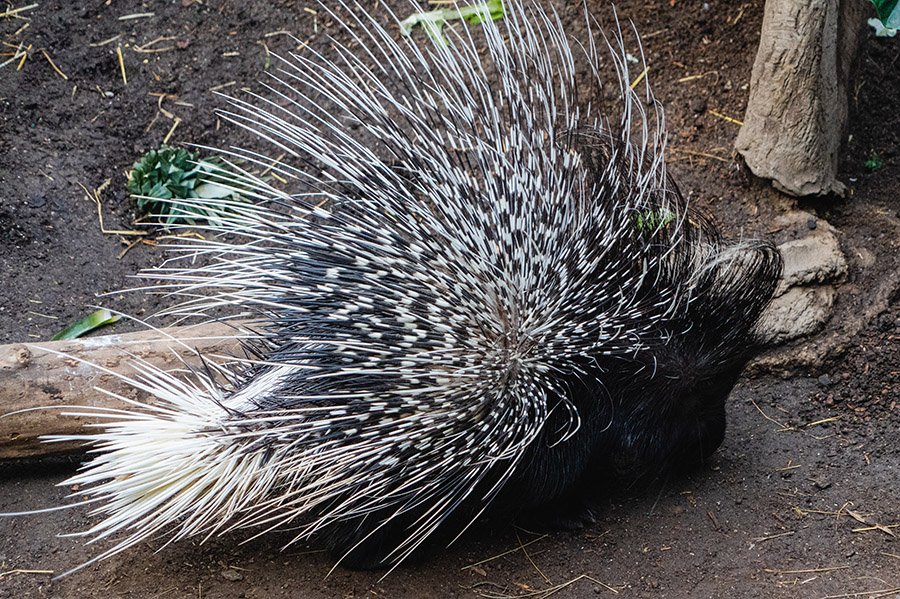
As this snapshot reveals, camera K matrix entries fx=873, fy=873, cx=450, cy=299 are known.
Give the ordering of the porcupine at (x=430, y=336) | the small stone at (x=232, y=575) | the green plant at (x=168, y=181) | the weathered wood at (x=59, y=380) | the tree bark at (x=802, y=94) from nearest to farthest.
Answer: the porcupine at (x=430, y=336), the small stone at (x=232, y=575), the weathered wood at (x=59, y=380), the tree bark at (x=802, y=94), the green plant at (x=168, y=181)

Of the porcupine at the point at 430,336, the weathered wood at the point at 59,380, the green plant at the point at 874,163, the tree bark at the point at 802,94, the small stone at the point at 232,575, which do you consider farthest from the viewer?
the green plant at the point at 874,163

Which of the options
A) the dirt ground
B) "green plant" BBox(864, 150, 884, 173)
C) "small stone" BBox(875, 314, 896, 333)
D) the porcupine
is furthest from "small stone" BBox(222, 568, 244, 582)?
"green plant" BBox(864, 150, 884, 173)

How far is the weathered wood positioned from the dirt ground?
227mm

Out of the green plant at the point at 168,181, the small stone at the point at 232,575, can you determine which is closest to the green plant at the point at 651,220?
the small stone at the point at 232,575

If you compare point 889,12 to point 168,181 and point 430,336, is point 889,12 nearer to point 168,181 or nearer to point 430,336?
point 430,336

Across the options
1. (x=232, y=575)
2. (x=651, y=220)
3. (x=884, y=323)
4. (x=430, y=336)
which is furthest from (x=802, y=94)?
(x=232, y=575)

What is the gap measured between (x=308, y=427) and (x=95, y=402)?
89 cm

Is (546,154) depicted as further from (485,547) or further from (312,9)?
(312,9)

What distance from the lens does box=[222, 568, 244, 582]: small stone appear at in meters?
2.53

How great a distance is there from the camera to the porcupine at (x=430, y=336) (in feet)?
7.39

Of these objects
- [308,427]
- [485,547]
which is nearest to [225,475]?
[308,427]

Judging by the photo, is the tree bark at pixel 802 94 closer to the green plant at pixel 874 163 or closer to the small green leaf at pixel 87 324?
the green plant at pixel 874 163

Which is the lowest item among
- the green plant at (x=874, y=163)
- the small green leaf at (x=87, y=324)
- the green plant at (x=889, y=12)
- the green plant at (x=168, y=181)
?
the green plant at (x=874, y=163)

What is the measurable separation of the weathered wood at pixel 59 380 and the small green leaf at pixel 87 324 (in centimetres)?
51
